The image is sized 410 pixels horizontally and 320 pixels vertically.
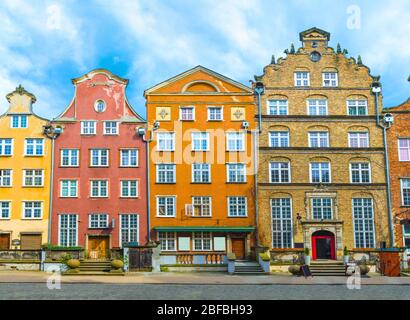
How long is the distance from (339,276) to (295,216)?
7.59m

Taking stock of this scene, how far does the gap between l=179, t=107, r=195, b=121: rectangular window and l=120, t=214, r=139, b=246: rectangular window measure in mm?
8237

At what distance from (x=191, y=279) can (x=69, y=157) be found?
1534 cm

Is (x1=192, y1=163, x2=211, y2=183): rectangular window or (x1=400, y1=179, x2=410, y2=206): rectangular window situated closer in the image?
(x1=400, y1=179, x2=410, y2=206): rectangular window

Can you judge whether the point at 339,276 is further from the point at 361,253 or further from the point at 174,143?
the point at 174,143

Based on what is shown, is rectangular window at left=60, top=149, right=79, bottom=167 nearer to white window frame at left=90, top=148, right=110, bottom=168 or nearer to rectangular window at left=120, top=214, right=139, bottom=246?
white window frame at left=90, top=148, right=110, bottom=168

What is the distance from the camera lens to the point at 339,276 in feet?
103

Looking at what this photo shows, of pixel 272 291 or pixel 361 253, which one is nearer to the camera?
pixel 272 291

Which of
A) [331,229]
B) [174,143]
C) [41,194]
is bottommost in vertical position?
[331,229]

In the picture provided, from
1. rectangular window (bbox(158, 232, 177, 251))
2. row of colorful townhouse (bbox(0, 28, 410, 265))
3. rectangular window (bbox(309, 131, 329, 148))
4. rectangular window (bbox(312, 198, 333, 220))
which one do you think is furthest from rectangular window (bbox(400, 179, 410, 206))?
rectangular window (bbox(158, 232, 177, 251))

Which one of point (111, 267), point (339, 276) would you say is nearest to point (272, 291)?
point (339, 276)

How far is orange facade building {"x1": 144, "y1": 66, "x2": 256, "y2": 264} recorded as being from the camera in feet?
124

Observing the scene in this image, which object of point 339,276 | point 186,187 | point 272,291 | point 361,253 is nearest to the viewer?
point 272,291

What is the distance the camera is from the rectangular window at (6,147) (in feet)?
127

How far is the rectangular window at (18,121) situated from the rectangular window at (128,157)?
7.65 m
